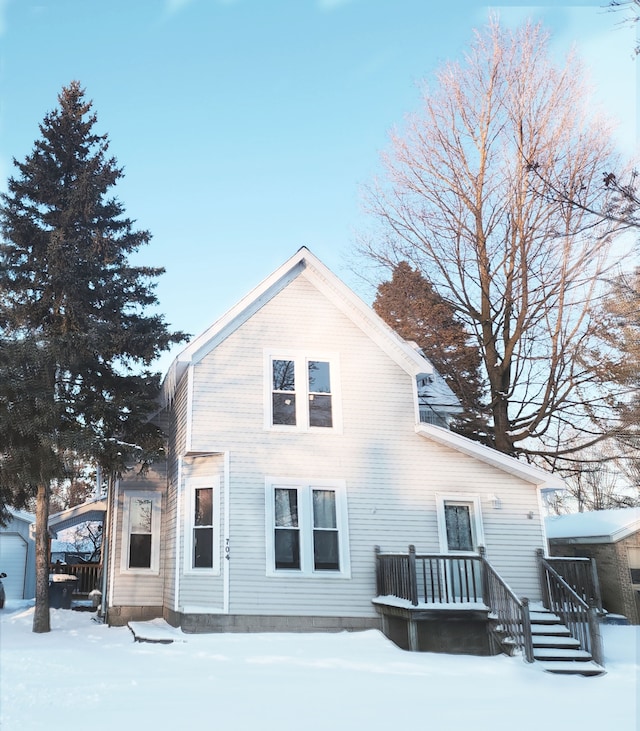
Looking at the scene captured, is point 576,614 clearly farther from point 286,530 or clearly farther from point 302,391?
point 302,391

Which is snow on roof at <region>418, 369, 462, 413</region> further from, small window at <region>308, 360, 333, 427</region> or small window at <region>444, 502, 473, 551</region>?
small window at <region>308, 360, 333, 427</region>

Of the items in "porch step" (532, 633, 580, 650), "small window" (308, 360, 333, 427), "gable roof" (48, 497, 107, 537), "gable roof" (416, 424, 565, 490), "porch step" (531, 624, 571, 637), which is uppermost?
"small window" (308, 360, 333, 427)

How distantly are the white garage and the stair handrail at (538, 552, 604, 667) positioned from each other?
1652 cm

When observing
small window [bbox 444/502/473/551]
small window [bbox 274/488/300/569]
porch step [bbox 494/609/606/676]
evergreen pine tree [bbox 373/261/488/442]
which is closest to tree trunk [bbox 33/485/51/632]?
small window [bbox 274/488/300/569]

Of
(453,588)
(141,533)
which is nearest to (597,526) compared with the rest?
(453,588)

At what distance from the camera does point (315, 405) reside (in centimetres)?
1320

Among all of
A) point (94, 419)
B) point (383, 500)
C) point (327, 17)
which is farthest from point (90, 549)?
point (327, 17)

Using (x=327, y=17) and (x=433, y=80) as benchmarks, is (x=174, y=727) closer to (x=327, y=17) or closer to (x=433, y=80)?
(x=327, y=17)

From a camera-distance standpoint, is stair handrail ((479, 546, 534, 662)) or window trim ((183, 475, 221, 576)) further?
window trim ((183, 475, 221, 576))

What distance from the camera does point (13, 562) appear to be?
22.2 m

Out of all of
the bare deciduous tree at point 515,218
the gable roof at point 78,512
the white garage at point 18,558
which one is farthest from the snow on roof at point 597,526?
the white garage at point 18,558

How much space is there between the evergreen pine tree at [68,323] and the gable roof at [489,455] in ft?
17.9

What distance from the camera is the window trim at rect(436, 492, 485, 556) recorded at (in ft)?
42.4

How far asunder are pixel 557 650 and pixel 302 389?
6.14m
